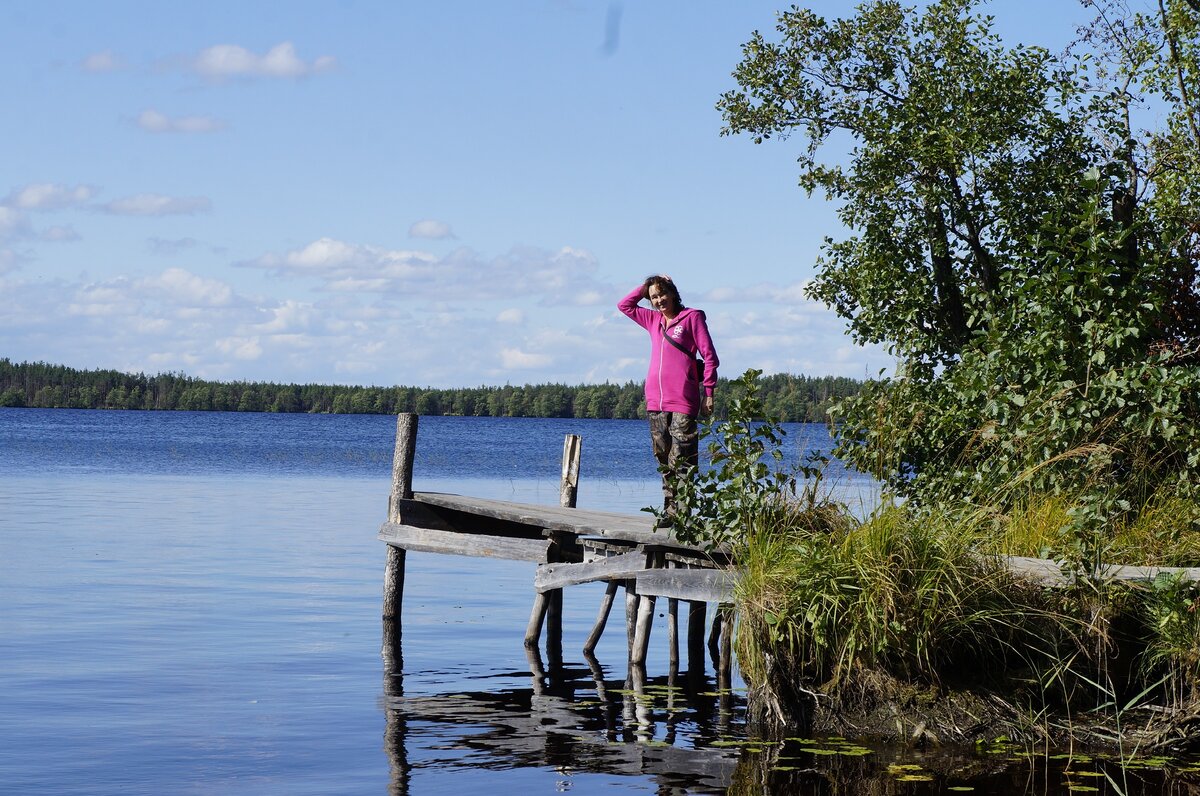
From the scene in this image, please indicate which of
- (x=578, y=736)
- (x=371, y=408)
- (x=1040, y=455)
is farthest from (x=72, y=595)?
(x=371, y=408)

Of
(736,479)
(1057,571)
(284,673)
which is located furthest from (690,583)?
(284,673)

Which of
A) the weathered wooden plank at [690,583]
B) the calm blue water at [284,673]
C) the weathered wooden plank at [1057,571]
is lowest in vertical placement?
the calm blue water at [284,673]

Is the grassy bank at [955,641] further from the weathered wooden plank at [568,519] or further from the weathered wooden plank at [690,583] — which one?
the weathered wooden plank at [568,519]

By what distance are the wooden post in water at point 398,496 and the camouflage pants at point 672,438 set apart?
4.07 meters

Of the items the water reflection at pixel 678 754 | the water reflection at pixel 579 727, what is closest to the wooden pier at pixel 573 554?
the water reflection at pixel 579 727

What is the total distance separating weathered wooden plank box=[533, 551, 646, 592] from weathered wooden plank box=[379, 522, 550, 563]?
11.5 inches

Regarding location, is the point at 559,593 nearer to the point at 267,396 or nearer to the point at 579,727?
the point at 579,727

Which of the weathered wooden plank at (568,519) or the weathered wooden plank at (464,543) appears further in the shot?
the weathered wooden plank at (464,543)

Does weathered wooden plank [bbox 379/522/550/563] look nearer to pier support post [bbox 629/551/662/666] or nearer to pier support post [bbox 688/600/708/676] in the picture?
pier support post [bbox 629/551/662/666]

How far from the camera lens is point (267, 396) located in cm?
14312

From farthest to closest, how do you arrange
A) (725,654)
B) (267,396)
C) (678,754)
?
1. (267,396)
2. (725,654)
3. (678,754)

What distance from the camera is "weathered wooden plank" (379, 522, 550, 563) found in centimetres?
1368

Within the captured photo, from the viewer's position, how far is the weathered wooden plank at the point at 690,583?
389 inches

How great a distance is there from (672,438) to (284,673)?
452cm
